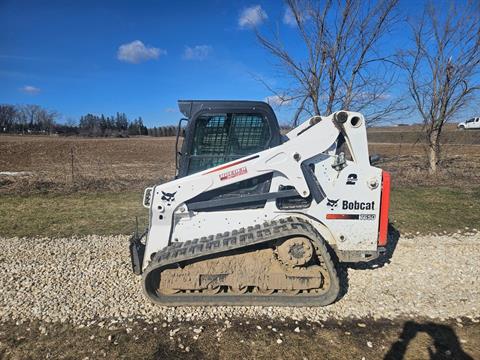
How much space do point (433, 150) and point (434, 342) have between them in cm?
1247

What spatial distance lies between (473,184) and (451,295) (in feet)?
34.9

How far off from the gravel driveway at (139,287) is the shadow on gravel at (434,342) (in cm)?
26

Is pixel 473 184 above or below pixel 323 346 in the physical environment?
above

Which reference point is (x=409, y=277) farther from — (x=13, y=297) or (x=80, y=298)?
(x=13, y=297)

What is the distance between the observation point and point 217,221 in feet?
16.0

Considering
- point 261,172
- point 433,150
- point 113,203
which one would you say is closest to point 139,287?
point 261,172

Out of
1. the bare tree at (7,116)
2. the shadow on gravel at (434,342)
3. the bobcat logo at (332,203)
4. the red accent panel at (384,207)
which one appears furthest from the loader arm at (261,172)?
the bare tree at (7,116)

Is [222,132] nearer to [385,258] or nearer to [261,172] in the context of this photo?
[261,172]

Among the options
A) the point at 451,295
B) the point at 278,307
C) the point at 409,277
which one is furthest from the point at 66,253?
the point at 451,295

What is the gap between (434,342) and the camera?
12.6ft

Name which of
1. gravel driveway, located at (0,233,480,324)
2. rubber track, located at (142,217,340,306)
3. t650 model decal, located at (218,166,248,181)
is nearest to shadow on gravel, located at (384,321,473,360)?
gravel driveway, located at (0,233,480,324)

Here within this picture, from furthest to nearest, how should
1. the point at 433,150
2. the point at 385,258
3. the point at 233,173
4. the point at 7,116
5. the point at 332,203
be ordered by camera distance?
the point at 7,116 < the point at 433,150 < the point at 385,258 < the point at 332,203 < the point at 233,173

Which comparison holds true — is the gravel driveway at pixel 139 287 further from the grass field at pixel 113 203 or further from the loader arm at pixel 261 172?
the grass field at pixel 113 203

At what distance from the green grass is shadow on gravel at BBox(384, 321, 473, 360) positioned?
3.94 m
